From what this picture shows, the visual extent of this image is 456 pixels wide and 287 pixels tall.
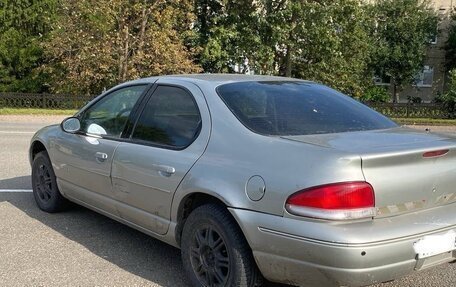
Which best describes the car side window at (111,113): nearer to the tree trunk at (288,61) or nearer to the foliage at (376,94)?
the tree trunk at (288,61)

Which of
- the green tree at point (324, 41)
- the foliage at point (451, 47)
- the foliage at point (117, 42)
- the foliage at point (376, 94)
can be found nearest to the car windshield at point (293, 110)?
the foliage at point (117, 42)

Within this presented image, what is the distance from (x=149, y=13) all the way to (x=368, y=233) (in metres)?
22.4

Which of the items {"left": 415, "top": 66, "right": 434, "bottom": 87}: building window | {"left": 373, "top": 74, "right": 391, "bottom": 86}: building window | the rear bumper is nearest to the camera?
the rear bumper

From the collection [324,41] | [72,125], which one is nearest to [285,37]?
[324,41]

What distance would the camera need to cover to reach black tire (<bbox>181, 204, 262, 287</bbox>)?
3.38 meters

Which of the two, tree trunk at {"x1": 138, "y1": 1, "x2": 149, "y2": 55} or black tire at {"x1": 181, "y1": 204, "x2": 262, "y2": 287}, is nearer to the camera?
black tire at {"x1": 181, "y1": 204, "x2": 262, "y2": 287}

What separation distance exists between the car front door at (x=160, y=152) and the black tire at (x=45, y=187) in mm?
1499

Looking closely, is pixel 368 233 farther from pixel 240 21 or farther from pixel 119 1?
pixel 240 21

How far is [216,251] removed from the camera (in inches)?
140

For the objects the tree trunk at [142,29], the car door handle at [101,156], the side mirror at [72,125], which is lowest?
the car door handle at [101,156]

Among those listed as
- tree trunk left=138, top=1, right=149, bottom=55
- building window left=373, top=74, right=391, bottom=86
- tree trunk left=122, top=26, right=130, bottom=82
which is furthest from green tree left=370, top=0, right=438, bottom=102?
tree trunk left=122, top=26, right=130, bottom=82

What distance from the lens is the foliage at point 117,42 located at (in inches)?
923

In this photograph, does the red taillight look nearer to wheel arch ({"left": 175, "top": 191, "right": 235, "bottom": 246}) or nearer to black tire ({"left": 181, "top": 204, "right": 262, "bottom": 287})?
black tire ({"left": 181, "top": 204, "right": 262, "bottom": 287})

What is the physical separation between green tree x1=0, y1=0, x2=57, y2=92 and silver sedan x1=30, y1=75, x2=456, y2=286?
81.3ft
